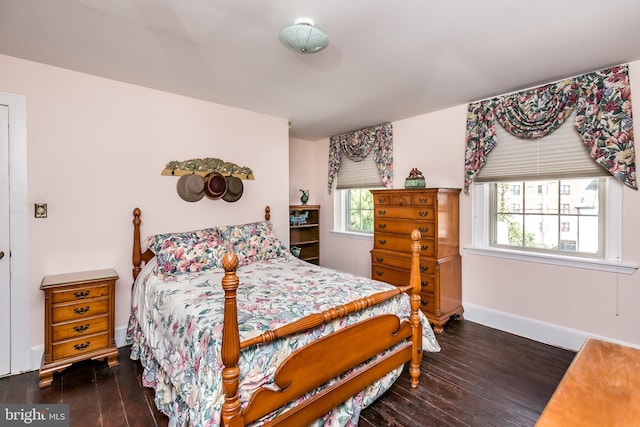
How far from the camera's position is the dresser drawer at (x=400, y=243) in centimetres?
316

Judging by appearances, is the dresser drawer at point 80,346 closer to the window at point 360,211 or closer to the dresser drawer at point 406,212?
the dresser drawer at point 406,212

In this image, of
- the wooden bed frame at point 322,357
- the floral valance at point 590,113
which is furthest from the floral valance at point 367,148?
the wooden bed frame at point 322,357

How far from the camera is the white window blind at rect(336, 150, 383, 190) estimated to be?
14.3 ft

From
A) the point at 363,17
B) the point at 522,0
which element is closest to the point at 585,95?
the point at 522,0

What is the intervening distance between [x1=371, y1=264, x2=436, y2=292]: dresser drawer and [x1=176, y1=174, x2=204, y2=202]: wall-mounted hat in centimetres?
217

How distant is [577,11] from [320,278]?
91.3 inches

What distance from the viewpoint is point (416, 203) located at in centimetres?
325

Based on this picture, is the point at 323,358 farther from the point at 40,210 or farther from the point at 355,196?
the point at 355,196

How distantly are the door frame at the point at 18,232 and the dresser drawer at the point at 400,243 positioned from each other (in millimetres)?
3262

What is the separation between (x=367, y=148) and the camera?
14.2 ft

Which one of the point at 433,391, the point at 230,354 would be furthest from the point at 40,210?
the point at 433,391

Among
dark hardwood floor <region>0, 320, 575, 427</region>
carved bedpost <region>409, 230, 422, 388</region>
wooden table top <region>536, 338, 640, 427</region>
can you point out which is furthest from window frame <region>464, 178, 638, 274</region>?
wooden table top <region>536, 338, 640, 427</region>

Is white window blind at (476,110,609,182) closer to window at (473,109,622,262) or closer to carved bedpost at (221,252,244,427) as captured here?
window at (473,109,622,262)

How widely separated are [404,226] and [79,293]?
298 cm
